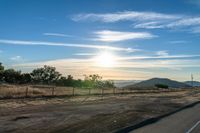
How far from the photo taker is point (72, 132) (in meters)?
17.0

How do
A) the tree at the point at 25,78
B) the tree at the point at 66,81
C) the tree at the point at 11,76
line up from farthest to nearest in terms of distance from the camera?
the tree at the point at 66,81, the tree at the point at 25,78, the tree at the point at 11,76

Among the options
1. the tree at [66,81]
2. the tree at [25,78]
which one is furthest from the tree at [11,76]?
the tree at [66,81]

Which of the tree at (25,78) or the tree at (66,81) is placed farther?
the tree at (66,81)

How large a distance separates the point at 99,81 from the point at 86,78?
401 centimetres

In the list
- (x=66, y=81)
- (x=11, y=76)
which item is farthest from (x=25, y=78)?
(x=66, y=81)

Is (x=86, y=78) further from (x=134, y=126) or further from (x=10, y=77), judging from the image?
(x=134, y=126)

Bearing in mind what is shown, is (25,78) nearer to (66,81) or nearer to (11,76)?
(11,76)

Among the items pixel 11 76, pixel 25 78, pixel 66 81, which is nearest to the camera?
pixel 11 76

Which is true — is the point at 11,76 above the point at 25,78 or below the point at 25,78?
above

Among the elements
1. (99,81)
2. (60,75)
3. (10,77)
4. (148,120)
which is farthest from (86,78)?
(148,120)

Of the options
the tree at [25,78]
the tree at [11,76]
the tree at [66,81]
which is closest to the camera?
the tree at [11,76]

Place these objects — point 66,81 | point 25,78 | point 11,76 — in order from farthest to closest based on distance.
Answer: point 66,81 → point 25,78 → point 11,76

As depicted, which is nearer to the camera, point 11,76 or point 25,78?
point 11,76

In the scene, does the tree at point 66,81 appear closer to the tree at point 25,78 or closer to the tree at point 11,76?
the tree at point 25,78
